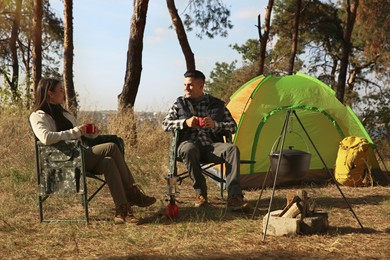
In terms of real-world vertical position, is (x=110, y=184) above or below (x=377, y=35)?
below

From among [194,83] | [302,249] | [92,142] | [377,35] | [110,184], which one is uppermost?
[377,35]

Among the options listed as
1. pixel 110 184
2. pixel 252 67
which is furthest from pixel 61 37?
pixel 110 184

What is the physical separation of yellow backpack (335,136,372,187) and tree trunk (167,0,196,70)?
5.93 m

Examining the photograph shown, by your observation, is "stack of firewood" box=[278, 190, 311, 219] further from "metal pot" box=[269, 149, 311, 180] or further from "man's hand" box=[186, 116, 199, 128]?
"man's hand" box=[186, 116, 199, 128]

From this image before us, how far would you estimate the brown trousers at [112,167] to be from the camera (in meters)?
3.86

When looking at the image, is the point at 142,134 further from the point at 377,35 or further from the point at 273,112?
the point at 377,35

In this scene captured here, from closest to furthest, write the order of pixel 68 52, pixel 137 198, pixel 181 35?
pixel 137 198
pixel 68 52
pixel 181 35

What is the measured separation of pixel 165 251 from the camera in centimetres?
306

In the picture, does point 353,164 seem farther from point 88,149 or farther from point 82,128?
point 82,128

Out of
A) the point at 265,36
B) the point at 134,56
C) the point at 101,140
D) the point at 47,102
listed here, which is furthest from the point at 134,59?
the point at 265,36

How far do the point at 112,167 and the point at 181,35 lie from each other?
303 inches

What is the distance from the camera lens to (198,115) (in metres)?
4.68

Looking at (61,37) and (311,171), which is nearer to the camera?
(311,171)

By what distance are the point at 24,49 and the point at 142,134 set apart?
1297 centimetres
